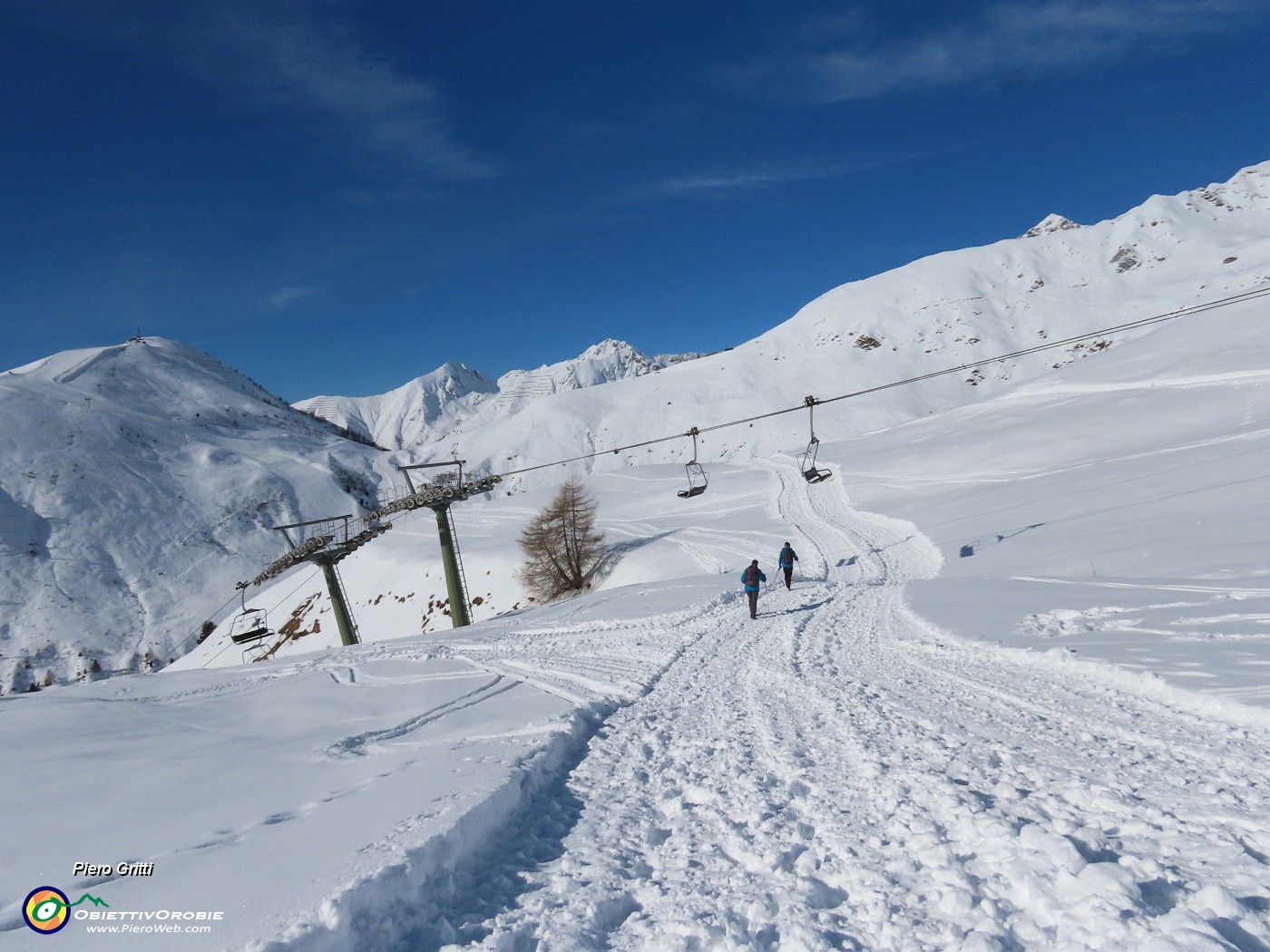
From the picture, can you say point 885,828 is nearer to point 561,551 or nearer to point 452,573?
point 452,573

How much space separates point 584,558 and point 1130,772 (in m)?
31.1

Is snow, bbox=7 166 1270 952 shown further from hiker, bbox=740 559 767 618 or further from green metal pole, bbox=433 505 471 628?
green metal pole, bbox=433 505 471 628

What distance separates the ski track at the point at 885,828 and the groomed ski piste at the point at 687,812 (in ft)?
0.08

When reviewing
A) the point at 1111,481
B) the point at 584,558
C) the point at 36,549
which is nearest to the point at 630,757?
the point at 1111,481

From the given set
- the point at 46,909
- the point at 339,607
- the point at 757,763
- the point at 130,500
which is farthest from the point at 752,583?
the point at 130,500

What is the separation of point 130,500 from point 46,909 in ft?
383

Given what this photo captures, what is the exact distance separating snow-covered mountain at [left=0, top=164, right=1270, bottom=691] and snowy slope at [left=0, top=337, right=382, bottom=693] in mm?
320

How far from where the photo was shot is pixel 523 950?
3.81 m

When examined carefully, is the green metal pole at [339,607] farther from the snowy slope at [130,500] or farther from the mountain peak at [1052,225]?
the mountain peak at [1052,225]

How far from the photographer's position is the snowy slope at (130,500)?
222 ft

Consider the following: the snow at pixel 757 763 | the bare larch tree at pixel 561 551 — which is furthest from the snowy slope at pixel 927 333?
the snow at pixel 757 763

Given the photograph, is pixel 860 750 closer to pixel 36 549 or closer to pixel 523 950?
pixel 523 950

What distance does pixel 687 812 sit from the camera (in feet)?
18.0

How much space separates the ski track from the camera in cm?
371
